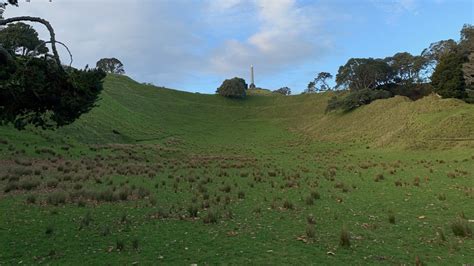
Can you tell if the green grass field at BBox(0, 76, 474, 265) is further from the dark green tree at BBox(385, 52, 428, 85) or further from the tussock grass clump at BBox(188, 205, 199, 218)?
the dark green tree at BBox(385, 52, 428, 85)

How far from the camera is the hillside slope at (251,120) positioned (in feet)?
136

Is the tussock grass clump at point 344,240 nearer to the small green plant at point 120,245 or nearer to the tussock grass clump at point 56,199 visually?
the small green plant at point 120,245

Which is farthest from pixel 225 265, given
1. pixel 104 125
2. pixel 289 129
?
pixel 289 129

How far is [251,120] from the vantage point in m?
93.2

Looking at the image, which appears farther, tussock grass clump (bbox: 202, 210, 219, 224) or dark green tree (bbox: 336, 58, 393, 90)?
dark green tree (bbox: 336, 58, 393, 90)

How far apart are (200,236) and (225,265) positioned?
2478mm

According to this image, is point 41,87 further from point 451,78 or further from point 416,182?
point 451,78

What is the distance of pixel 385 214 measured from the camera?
1342cm

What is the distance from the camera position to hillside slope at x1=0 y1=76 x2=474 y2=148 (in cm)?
4138

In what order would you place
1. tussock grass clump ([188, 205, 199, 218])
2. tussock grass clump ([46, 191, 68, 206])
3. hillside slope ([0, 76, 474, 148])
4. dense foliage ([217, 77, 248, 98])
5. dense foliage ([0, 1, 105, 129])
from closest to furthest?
dense foliage ([0, 1, 105, 129]) → tussock grass clump ([188, 205, 199, 218]) → tussock grass clump ([46, 191, 68, 206]) → hillside slope ([0, 76, 474, 148]) → dense foliage ([217, 77, 248, 98])

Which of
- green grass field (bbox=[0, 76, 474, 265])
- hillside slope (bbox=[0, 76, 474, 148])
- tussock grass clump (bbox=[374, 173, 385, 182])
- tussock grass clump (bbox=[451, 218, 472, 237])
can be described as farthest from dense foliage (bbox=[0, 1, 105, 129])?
hillside slope (bbox=[0, 76, 474, 148])

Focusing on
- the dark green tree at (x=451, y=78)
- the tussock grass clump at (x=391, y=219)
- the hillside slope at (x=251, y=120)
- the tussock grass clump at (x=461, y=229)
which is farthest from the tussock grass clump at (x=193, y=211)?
the dark green tree at (x=451, y=78)

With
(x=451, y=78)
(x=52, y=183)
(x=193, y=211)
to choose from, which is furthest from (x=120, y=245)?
(x=451, y=78)

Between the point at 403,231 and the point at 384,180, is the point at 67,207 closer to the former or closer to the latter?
the point at 403,231
